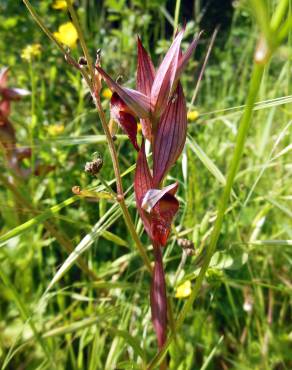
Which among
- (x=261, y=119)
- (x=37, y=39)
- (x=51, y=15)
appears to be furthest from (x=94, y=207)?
(x=51, y=15)

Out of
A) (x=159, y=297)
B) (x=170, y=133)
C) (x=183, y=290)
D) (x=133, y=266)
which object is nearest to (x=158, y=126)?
(x=170, y=133)

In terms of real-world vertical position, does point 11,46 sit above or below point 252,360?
above

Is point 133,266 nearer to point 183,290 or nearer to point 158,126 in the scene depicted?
point 183,290

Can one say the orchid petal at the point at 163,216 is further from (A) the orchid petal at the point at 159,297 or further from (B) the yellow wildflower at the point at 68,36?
(B) the yellow wildflower at the point at 68,36

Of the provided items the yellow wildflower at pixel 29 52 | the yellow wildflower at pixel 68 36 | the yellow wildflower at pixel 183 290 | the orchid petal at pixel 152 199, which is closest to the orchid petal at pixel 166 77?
the orchid petal at pixel 152 199

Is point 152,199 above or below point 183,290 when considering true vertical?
above

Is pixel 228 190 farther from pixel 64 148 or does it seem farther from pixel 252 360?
pixel 64 148
